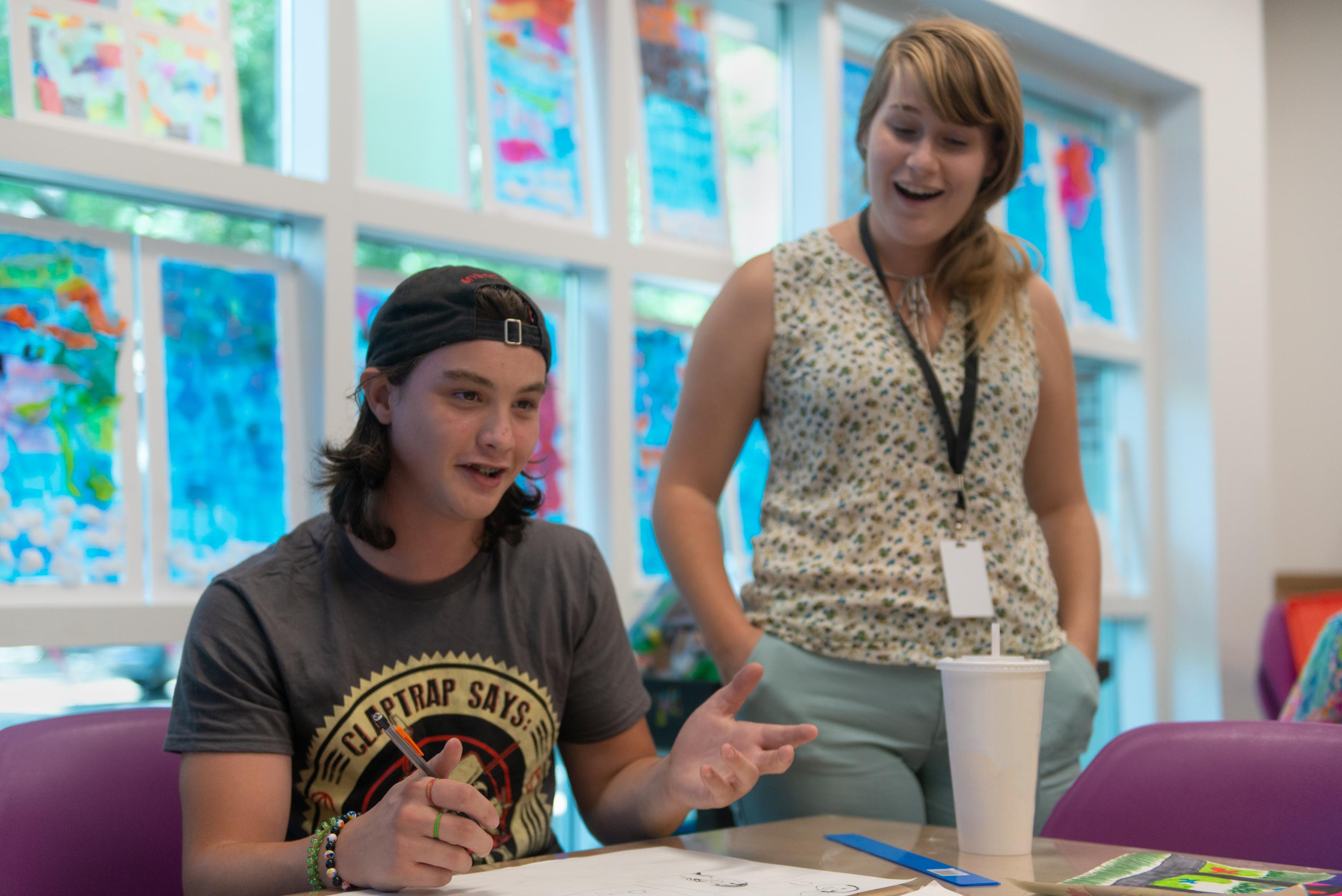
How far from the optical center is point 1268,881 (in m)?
0.98

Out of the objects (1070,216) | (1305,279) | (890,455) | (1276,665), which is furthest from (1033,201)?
(890,455)

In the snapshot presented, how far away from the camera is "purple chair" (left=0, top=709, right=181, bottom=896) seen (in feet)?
4.10

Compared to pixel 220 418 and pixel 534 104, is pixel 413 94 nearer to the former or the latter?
pixel 534 104

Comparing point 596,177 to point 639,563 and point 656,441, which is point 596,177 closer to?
point 656,441

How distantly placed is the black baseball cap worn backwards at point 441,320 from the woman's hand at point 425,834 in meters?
0.49

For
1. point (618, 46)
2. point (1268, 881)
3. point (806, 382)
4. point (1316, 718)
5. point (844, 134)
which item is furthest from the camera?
point (844, 134)

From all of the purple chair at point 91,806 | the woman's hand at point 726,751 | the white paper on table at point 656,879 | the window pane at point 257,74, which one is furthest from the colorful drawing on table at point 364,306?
the white paper on table at point 656,879

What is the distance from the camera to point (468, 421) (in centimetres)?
130

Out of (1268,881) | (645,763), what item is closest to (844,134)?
(645,763)

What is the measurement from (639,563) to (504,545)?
5.59ft

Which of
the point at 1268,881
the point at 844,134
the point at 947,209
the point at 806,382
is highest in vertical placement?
the point at 844,134

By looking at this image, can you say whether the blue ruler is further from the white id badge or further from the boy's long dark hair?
the boy's long dark hair

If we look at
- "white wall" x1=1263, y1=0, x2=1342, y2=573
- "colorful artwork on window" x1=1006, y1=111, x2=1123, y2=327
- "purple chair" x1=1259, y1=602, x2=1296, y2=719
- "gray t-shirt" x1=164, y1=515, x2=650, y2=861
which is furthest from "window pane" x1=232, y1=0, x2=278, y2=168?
"white wall" x1=1263, y1=0, x2=1342, y2=573

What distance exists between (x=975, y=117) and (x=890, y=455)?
0.47 metres
